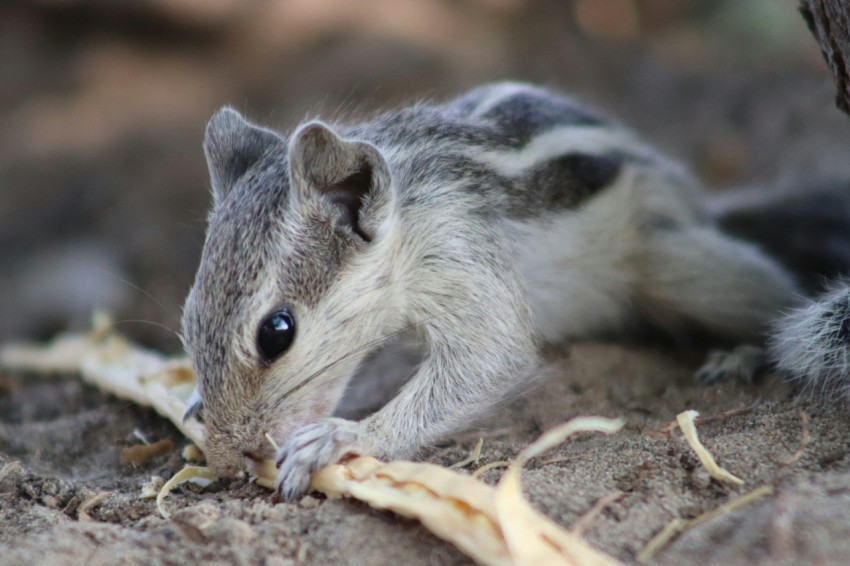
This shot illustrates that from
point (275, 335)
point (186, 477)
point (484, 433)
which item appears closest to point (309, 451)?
point (275, 335)

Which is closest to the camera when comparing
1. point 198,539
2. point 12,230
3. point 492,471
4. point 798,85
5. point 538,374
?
point 198,539

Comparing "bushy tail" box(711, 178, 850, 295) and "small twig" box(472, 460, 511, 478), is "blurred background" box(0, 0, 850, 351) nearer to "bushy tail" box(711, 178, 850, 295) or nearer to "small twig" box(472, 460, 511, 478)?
"bushy tail" box(711, 178, 850, 295)

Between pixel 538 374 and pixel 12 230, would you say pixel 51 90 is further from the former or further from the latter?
pixel 538 374

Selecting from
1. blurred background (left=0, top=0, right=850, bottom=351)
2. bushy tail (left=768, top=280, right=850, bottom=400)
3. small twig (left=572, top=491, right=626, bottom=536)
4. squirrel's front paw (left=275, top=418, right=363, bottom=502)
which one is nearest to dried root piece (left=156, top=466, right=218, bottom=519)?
squirrel's front paw (left=275, top=418, right=363, bottom=502)

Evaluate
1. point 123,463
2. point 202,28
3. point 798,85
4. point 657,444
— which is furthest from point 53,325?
point 798,85

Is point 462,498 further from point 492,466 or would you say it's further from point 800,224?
point 800,224

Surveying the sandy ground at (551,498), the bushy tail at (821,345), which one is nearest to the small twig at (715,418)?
the sandy ground at (551,498)
